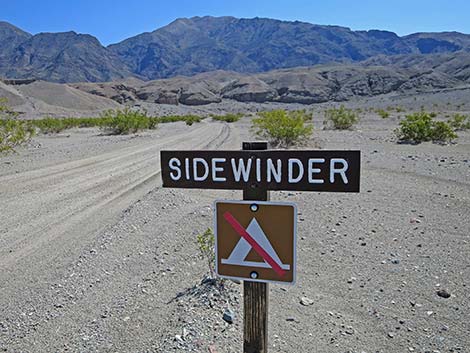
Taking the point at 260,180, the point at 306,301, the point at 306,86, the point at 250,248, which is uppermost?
the point at 306,86

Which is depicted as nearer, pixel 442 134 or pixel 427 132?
pixel 442 134

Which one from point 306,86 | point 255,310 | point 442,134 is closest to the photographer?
point 255,310

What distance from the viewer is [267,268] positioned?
217 centimetres

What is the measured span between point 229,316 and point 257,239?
6.32 feet

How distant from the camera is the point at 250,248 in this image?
2184 millimetres

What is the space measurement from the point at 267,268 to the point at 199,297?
2128 mm

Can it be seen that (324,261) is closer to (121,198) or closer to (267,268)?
(267,268)

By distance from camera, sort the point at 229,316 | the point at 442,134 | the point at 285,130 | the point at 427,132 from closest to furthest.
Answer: the point at 229,316 < the point at 285,130 < the point at 442,134 < the point at 427,132

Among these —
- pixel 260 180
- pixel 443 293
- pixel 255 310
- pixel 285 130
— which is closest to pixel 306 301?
pixel 443 293

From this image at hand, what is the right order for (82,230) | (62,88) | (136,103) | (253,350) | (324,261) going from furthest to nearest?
1. (136,103)
2. (62,88)
3. (82,230)
4. (324,261)
5. (253,350)

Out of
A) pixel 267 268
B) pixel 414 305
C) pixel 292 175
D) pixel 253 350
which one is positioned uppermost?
pixel 292 175

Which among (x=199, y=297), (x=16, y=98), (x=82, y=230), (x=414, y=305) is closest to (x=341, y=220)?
(x=414, y=305)

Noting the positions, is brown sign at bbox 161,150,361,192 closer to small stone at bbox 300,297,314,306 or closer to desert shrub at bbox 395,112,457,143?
small stone at bbox 300,297,314,306

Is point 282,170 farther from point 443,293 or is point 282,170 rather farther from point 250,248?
point 443,293
